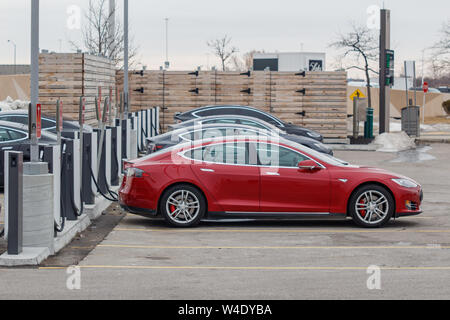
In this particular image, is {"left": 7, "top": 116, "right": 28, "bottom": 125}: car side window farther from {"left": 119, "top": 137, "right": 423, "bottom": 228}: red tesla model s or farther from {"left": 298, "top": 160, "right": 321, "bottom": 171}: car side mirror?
{"left": 298, "top": 160, "right": 321, "bottom": 171}: car side mirror

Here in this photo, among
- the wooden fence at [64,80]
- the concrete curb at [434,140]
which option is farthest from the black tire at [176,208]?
the concrete curb at [434,140]

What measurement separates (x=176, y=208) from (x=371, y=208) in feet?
9.78

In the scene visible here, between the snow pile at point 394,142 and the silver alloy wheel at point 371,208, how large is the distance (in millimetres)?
18906

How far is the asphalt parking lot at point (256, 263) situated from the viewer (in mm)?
8320

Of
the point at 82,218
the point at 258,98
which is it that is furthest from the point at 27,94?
→ the point at 82,218

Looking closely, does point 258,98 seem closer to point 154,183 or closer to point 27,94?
point 154,183

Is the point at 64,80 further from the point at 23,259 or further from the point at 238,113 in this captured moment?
the point at 23,259

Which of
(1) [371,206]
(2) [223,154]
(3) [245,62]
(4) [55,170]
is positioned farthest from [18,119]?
(3) [245,62]

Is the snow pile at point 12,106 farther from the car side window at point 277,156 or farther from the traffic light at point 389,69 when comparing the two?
the car side window at point 277,156

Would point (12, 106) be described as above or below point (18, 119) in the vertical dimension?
above

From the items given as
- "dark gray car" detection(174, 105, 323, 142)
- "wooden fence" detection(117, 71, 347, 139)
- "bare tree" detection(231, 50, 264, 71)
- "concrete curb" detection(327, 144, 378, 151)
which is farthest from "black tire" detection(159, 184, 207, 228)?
"bare tree" detection(231, 50, 264, 71)

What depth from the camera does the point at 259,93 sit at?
115ft

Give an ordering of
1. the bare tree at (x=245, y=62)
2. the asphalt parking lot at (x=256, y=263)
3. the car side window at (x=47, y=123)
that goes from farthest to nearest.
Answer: the bare tree at (x=245, y=62), the car side window at (x=47, y=123), the asphalt parking lot at (x=256, y=263)

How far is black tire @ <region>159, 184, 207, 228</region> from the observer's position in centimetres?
1272
